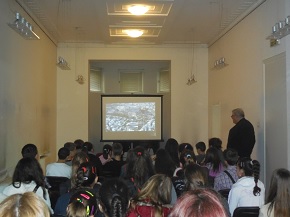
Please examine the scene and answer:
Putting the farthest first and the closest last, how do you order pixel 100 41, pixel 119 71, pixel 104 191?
pixel 119 71, pixel 100 41, pixel 104 191

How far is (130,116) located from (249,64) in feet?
16.4

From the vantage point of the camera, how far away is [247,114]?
8062 mm

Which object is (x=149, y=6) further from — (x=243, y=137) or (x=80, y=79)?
(x=80, y=79)

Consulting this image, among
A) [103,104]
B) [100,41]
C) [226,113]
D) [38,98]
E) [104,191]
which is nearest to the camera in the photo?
[104,191]

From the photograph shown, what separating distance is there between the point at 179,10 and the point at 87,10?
1843 millimetres

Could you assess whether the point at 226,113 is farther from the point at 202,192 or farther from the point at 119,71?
the point at 202,192

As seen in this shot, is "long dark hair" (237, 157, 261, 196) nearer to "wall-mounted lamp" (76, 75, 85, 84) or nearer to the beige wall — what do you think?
the beige wall

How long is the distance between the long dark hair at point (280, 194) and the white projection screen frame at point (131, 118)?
30.2 feet

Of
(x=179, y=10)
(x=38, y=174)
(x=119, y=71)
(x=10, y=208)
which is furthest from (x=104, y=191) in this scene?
(x=119, y=71)

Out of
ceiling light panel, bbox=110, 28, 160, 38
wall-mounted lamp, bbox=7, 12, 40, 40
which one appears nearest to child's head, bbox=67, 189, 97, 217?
wall-mounted lamp, bbox=7, 12, 40, 40

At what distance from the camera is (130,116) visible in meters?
12.1

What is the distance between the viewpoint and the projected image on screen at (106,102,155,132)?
12.0 metres

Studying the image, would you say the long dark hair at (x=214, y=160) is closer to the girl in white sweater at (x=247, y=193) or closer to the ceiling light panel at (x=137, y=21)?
the girl in white sweater at (x=247, y=193)

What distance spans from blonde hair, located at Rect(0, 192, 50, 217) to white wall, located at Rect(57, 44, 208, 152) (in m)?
9.97
